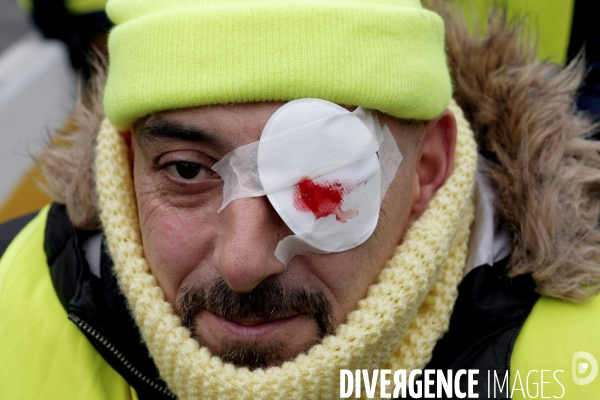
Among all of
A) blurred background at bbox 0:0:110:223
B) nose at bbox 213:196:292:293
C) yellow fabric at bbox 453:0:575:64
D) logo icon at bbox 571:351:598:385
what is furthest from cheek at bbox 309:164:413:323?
blurred background at bbox 0:0:110:223

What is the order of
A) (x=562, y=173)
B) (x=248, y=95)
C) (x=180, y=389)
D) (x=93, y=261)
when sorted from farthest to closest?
(x=93, y=261)
(x=562, y=173)
(x=180, y=389)
(x=248, y=95)

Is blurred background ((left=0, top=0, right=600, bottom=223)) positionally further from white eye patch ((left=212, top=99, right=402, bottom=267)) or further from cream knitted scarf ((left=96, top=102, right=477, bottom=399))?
white eye patch ((left=212, top=99, right=402, bottom=267))

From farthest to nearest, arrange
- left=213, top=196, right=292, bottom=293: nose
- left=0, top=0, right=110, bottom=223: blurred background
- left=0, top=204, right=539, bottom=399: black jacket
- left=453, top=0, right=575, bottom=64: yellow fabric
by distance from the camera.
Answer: left=0, top=0, right=110, bottom=223: blurred background, left=453, top=0, right=575, bottom=64: yellow fabric, left=0, top=204, right=539, bottom=399: black jacket, left=213, top=196, right=292, bottom=293: nose

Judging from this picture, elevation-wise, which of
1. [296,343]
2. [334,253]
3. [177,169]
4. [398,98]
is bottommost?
[296,343]

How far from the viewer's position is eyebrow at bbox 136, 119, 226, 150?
1.51 meters

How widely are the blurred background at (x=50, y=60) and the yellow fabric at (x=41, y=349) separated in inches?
38.4

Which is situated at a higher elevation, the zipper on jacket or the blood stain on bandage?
the blood stain on bandage

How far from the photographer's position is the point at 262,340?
59.0 inches

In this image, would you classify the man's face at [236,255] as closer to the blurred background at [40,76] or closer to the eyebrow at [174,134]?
the eyebrow at [174,134]

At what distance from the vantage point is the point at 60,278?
1.85 metres

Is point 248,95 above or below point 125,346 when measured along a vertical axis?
above

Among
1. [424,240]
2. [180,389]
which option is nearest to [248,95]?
[424,240]

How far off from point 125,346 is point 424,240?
2.73 feet

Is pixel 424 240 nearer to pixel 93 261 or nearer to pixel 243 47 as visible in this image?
pixel 243 47
